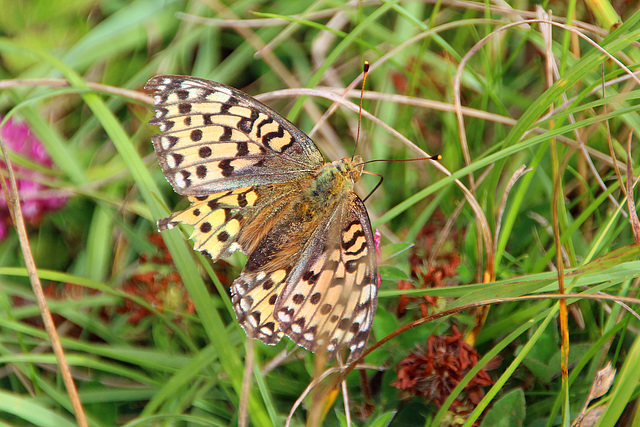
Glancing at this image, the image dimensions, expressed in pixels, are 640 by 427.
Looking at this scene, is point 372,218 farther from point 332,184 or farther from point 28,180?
point 28,180

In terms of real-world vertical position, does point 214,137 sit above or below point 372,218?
above

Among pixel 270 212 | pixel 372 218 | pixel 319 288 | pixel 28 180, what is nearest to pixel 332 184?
pixel 270 212

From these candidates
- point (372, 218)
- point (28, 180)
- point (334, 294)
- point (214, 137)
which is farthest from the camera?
point (28, 180)

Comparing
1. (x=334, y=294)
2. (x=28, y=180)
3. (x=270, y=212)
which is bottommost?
(x=334, y=294)

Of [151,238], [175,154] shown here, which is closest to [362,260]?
[175,154]

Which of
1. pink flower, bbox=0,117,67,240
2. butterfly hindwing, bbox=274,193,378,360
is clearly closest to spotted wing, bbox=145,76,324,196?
butterfly hindwing, bbox=274,193,378,360
